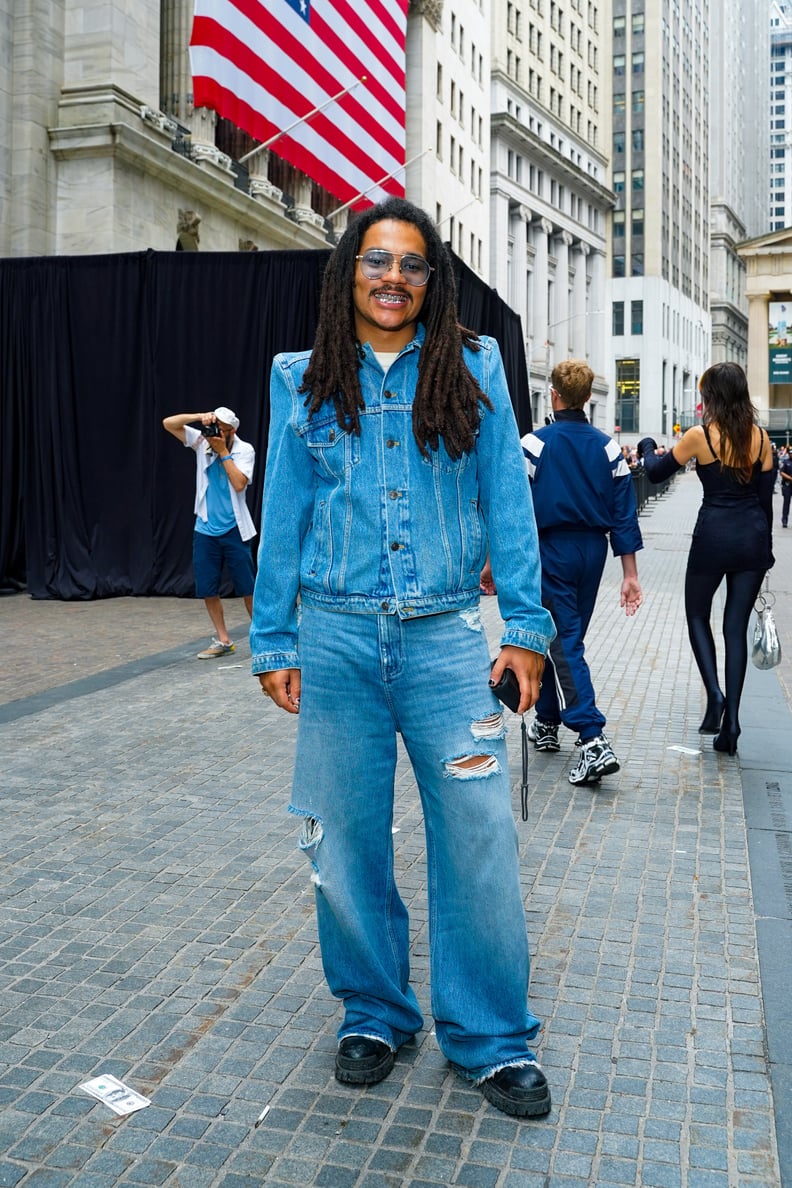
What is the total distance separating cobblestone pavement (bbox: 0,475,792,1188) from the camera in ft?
9.08

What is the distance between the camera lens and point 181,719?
24.0 ft

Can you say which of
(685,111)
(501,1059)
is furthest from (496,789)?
(685,111)

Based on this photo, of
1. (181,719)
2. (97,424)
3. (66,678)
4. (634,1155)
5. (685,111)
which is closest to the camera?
(634,1155)

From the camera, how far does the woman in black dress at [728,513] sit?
20.7ft

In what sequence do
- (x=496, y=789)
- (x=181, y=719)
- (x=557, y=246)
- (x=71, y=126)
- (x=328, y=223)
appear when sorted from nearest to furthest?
1. (x=496, y=789)
2. (x=181, y=719)
3. (x=71, y=126)
4. (x=328, y=223)
5. (x=557, y=246)

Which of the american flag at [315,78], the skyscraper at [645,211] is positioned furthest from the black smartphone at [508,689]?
the skyscraper at [645,211]

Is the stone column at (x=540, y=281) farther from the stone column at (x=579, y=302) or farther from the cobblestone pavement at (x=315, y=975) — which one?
the cobblestone pavement at (x=315, y=975)

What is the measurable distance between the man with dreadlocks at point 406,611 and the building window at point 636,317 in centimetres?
10868

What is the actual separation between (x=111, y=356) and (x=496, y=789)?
491 inches

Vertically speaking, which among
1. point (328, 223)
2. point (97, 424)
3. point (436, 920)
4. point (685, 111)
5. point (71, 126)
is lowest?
point (436, 920)

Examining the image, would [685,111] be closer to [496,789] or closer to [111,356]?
[111,356]

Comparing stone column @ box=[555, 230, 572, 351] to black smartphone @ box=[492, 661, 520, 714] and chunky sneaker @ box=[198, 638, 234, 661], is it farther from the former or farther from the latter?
black smartphone @ box=[492, 661, 520, 714]

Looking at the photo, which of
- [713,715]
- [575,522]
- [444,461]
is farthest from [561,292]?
[444,461]

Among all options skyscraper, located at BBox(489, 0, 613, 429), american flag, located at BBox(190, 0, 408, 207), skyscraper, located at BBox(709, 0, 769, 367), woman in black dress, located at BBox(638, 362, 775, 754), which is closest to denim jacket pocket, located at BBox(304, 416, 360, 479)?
woman in black dress, located at BBox(638, 362, 775, 754)
